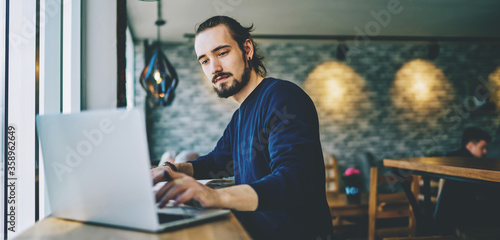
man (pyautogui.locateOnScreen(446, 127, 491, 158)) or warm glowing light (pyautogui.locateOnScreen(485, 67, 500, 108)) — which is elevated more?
warm glowing light (pyautogui.locateOnScreen(485, 67, 500, 108))

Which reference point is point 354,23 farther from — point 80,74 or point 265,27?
point 80,74

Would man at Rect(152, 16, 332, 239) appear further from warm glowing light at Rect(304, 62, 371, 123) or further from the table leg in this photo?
warm glowing light at Rect(304, 62, 371, 123)

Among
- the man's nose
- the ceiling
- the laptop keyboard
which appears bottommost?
the laptop keyboard

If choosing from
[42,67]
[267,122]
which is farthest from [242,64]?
[42,67]

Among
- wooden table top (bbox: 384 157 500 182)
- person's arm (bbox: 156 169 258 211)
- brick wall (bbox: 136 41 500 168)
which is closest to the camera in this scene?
person's arm (bbox: 156 169 258 211)

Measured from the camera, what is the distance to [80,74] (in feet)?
4.42

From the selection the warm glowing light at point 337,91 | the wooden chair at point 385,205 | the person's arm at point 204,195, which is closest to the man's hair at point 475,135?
the wooden chair at point 385,205

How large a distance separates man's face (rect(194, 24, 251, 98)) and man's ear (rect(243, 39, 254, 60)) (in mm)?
71

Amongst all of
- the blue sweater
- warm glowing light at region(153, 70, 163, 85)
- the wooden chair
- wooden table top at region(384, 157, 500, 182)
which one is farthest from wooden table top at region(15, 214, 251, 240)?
warm glowing light at region(153, 70, 163, 85)

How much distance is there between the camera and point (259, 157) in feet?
3.87

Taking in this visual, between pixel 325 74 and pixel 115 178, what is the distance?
16.0 feet

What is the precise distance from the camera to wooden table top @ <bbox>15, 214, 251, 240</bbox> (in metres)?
0.69

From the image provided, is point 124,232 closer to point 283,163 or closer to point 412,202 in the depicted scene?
point 283,163

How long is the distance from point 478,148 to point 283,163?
3.37m
